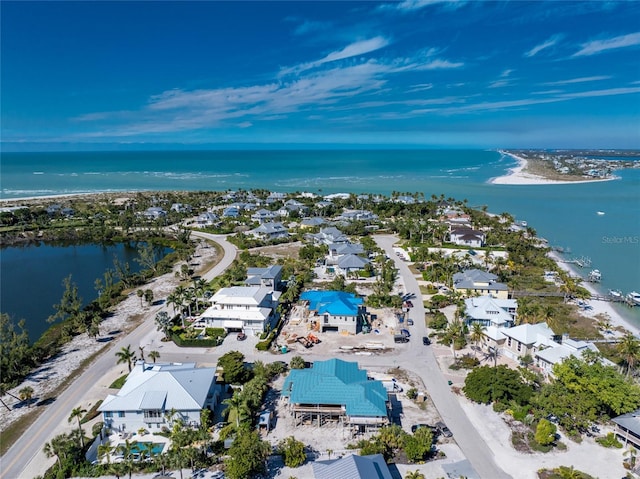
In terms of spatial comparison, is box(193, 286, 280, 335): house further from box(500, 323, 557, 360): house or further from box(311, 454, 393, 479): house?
box(500, 323, 557, 360): house

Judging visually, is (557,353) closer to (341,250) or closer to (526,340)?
(526,340)

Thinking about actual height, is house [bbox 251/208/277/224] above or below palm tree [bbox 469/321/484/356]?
above

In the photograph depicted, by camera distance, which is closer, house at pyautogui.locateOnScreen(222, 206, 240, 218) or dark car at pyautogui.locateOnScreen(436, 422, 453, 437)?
dark car at pyautogui.locateOnScreen(436, 422, 453, 437)

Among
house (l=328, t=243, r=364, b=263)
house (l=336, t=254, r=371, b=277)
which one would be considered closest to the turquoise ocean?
house (l=336, t=254, r=371, b=277)

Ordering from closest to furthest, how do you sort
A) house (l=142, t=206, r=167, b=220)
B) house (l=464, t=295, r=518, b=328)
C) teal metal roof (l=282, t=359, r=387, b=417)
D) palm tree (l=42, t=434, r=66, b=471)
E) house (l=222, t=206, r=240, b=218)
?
palm tree (l=42, t=434, r=66, b=471) < teal metal roof (l=282, t=359, r=387, b=417) < house (l=464, t=295, r=518, b=328) < house (l=142, t=206, r=167, b=220) < house (l=222, t=206, r=240, b=218)

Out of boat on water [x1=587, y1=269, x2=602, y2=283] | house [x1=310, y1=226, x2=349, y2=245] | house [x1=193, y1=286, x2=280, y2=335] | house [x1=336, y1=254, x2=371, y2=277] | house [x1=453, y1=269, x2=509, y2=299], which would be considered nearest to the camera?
house [x1=193, y1=286, x2=280, y2=335]

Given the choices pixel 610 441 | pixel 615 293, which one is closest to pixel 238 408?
pixel 610 441

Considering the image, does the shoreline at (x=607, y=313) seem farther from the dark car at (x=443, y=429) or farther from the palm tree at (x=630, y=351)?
the dark car at (x=443, y=429)
